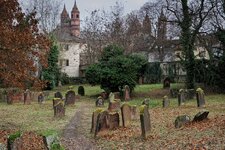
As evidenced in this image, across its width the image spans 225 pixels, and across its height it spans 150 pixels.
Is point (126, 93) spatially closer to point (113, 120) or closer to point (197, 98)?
point (197, 98)

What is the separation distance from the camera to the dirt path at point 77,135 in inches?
488

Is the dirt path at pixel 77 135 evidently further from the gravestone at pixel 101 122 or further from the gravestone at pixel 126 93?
the gravestone at pixel 126 93

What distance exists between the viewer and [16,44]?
14.7m

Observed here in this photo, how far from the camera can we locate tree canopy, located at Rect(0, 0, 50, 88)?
47.7ft

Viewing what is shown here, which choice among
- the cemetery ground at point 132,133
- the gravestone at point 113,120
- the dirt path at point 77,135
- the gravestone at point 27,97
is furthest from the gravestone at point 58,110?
the gravestone at point 27,97

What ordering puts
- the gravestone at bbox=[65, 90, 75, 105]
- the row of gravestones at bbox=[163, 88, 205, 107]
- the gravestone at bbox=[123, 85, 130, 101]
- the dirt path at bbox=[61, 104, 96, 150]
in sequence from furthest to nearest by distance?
the gravestone at bbox=[123, 85, 130, 101] < the gravestone at bbox=[65, 90, 75, 105] < the row of gravestones at bbox=[163, 88, 205, 107] < the dirt path at bbox=[61, 104, 96, 150]

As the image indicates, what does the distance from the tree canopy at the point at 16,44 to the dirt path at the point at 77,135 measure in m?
2.70

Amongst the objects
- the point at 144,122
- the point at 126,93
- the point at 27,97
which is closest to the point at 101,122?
the point at 144,122

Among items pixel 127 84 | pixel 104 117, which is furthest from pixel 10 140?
pixel 127 84

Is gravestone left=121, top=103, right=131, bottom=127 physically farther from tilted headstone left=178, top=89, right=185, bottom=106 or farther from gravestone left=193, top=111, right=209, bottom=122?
tilted headstone left=178, top=89, right=185, bottom=106

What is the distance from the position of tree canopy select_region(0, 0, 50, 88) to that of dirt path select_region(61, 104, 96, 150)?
270 centimetres

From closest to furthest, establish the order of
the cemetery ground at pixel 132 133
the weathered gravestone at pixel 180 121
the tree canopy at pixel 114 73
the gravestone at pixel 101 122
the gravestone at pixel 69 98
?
the cemetery ground at pixel 132 133
the gravestone at pixel 101 122
the weathered gravestone at pixel 180 121
the gravestone at pixel 69 98
the tree canopy at pixel 114 73

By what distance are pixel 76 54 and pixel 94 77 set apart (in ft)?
124

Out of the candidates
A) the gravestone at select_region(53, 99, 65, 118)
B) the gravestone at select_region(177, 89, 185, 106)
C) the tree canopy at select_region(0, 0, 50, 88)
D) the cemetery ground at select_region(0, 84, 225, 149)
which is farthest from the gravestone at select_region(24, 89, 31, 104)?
the tree canopy at select_region(0, 0, 50, 88)
